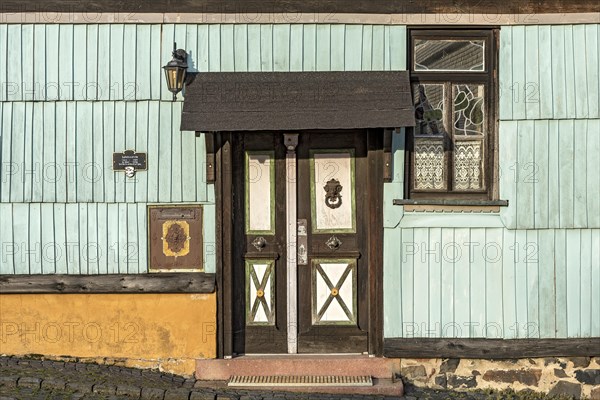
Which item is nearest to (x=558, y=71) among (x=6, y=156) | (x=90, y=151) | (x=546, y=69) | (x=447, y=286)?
(x=546, y=69)

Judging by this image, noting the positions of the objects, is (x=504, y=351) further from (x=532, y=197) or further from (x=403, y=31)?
(x=403, y=31)

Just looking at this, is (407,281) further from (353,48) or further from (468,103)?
(353,48)

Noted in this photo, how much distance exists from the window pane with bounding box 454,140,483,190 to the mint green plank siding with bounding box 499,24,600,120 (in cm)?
44

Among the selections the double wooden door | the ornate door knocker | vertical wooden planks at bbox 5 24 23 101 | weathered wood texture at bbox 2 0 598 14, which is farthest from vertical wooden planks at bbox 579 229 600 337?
vertical wooden planks at bbox 5 24 23 101

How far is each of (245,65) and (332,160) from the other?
1.32 m

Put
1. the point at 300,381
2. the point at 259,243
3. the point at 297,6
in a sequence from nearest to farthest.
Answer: the point at 300,381 → the point at 297,6 → the point at 259,243

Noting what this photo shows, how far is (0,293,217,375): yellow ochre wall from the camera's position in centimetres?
812

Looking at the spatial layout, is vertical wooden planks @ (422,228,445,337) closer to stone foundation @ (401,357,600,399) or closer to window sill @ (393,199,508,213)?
window sill @ (393,199,508,213)

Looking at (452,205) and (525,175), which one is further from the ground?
(525,175)

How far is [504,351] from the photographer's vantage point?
26.7ft

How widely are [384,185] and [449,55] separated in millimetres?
1508

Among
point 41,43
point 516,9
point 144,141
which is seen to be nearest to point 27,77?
point 41,43

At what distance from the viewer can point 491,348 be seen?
8125mm

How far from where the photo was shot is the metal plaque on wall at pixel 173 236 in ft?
26.7
